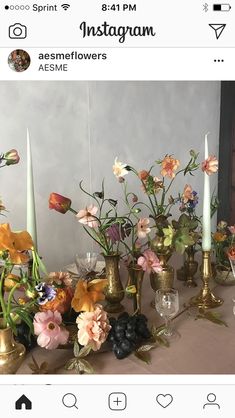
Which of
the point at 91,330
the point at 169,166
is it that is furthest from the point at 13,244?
the point at 169,166

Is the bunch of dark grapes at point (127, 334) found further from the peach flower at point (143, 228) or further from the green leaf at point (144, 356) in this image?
the peach flower at point (143, 228)

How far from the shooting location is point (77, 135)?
3.83 feet

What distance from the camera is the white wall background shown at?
1.01m

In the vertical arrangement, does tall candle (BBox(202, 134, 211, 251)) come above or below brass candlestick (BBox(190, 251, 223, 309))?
above

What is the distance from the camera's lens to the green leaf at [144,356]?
507mm

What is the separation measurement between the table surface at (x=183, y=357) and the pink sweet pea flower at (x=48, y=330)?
0.03m

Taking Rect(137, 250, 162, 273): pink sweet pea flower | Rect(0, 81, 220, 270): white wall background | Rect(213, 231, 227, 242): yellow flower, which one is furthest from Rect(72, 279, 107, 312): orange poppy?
Rect(0, 81, 220, 270): white wall background
